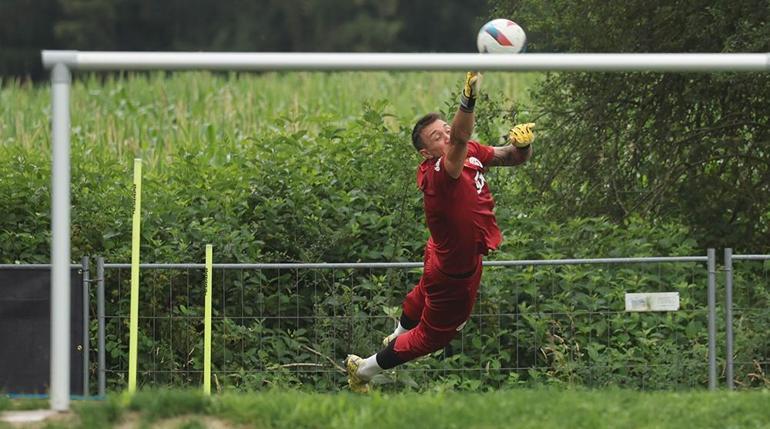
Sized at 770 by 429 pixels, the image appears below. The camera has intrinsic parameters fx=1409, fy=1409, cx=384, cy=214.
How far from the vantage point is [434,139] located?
9672mm

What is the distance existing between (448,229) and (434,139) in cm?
63

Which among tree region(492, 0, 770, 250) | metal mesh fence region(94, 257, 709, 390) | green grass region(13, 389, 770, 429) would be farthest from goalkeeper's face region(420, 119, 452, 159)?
tree region(492, 0, 770, 250)

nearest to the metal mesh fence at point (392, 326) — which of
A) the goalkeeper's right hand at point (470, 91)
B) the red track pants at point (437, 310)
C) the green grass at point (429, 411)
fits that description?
the red track pants at point (437, 310)

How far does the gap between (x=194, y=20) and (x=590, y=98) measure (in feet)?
117

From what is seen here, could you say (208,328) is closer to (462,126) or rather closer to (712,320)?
(462,126)

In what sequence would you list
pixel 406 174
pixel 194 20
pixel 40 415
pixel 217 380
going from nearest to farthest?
pixel 40 415 → pixel 217 380 → pixel 406 174 → pixel 194 20

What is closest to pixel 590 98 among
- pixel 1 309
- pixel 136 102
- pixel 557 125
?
pixel 557 125

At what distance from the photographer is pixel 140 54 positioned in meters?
7.55

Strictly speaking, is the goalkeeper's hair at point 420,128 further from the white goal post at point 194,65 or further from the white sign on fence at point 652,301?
the white sign on fence at point 652,301

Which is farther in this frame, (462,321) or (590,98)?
(590,98)

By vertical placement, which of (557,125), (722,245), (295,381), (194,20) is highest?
(194,20)

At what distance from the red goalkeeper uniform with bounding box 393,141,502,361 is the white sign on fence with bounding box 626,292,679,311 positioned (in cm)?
237

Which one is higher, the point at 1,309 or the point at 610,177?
the point at 610,177

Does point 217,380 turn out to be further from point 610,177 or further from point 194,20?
point 194,20
